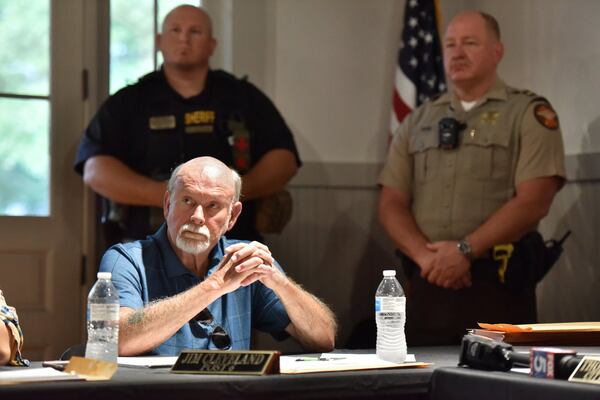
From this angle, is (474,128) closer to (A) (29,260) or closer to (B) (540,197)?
(B) (540,197)

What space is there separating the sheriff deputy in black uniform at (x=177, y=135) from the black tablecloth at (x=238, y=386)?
2.44 metres

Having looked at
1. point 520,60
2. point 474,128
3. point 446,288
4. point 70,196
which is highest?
point 520,60

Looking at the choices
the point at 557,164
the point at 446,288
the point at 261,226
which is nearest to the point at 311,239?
the point at 261,226

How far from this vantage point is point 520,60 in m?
5.46

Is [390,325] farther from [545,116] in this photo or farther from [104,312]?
[545,116]

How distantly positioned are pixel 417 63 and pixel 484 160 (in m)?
1.10

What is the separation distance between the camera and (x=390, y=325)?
2.52m

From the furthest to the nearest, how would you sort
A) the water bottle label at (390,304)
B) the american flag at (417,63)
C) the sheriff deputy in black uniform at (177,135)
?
the american flag at (417,63), the sheriff deputy in black uniform at (177,135), the water bottle label at (390,304)

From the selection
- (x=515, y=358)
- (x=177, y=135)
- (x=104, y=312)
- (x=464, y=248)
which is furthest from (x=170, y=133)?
(x=515, y=358)

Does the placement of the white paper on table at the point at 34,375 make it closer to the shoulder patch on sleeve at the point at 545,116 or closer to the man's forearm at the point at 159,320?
the man's forearm at the point at 159,320

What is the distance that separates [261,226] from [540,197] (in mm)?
1227

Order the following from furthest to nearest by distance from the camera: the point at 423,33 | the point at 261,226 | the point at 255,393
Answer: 1. the point at 423,33
2. the point at 261,226
3. the point at 255,393

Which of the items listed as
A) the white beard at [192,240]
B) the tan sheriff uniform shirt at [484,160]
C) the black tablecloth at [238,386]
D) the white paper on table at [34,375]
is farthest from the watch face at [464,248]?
the white paper on table at [34,375]

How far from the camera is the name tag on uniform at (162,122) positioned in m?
4.68
